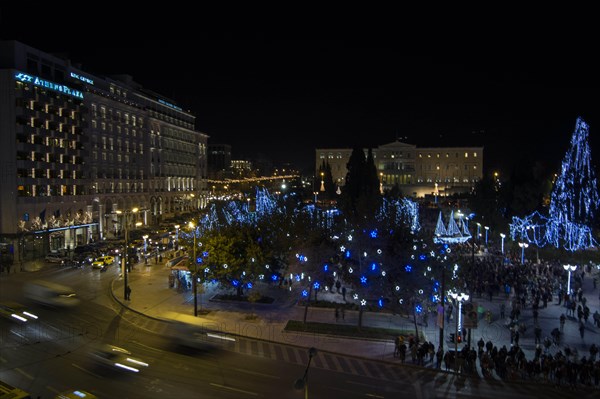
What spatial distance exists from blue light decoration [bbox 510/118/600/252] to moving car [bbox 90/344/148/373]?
121 feet

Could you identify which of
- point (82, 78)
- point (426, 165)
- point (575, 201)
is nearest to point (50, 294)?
point (82, 78)

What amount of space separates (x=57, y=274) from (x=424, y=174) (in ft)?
411

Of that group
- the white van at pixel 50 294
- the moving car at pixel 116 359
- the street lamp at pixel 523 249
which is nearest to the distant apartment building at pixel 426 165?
the street lamp at pixel 523 249

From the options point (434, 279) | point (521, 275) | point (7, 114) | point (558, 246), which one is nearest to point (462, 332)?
point (434, 279)

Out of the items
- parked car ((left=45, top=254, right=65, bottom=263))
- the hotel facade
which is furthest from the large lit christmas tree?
parked car ((left=45, top=254, right=65, bottom=263))

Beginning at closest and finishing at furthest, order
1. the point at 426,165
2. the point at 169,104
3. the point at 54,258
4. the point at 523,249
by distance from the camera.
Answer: the point at 523,249, the point at 54,258, the point at 169,104, the point at 426,165

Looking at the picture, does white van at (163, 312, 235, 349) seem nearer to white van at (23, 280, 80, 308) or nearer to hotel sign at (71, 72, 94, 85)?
white van at (23, 280, 80, 308)

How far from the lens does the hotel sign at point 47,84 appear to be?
51.8 m

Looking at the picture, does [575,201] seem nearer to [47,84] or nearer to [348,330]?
[348,330]

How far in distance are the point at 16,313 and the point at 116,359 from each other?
12.2 meters

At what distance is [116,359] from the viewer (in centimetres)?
2186

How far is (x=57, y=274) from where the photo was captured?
43.5 metres

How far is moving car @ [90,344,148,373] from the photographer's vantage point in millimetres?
20828

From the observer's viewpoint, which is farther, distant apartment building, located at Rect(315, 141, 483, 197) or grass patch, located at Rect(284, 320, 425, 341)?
distant apartment building, located at Rect(315, 141, 483, 197)
